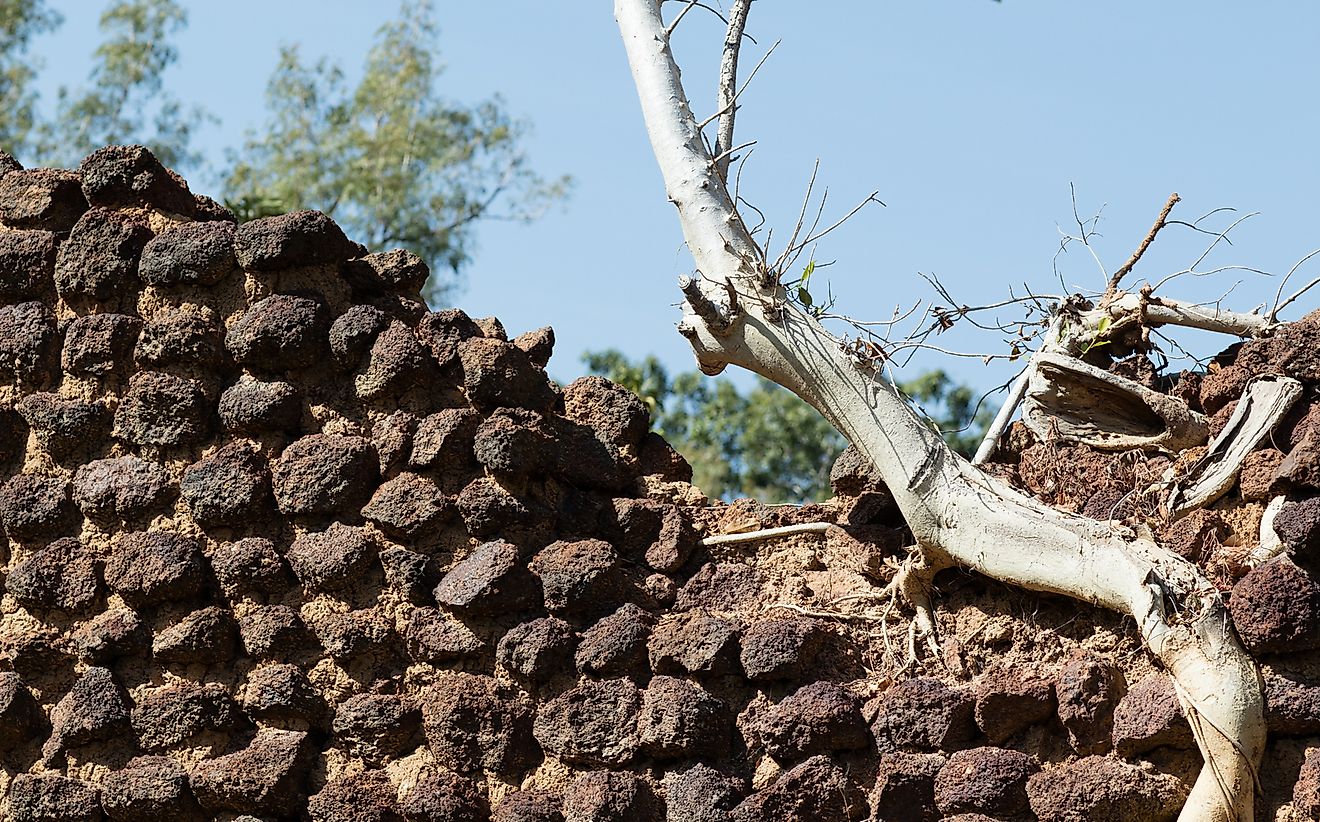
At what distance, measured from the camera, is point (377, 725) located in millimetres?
3562

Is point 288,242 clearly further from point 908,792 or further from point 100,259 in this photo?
point 908,792

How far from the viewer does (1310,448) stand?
3379 millimetres

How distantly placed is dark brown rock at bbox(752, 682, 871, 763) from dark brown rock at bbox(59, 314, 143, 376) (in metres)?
1.86

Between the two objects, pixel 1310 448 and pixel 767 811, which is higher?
pixel 1310 448

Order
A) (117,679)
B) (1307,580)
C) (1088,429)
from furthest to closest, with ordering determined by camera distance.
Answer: (1088,429) → (117,679) → (1307,580)

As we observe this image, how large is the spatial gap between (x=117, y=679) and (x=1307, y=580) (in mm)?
2672

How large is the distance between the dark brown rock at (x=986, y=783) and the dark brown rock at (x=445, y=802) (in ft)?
3.30

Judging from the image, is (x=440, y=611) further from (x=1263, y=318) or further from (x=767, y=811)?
(x=1263, y=318)

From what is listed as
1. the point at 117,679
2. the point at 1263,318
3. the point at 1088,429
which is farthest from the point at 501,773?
the point at 1263,318

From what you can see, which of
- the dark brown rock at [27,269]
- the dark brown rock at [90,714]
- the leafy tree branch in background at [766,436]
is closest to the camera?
the dark brown rock at [90,714]

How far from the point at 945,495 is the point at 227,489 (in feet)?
5.62

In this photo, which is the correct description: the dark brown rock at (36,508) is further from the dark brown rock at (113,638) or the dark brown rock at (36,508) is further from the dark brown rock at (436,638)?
the dark brown rock at (436,638)

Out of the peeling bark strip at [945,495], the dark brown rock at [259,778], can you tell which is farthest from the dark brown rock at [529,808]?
the peeling bark strip at [945,495]

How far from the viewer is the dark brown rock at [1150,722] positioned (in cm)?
317
